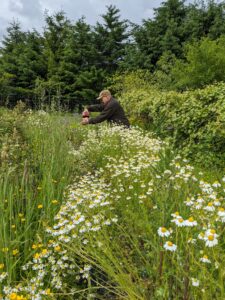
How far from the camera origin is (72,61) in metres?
24.0

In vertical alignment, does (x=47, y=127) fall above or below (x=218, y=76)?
below

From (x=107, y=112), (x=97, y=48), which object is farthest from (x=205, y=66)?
(x=97, y=48)

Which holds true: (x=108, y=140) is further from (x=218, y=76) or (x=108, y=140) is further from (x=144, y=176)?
(x=218, y=76)

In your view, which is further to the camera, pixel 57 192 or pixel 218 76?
pixel 218 76

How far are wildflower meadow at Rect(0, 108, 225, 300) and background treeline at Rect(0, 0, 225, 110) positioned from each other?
16.3 m

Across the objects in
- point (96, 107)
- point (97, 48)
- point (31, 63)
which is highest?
point (97, 48)

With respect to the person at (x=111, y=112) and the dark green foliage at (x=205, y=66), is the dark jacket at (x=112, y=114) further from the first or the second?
the dark green foliage at (x=205, y=66)

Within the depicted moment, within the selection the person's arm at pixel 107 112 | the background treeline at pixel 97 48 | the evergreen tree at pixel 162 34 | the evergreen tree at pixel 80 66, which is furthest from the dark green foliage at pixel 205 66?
the evergreen tree at pixel 80 66

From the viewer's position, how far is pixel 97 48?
25.2 m

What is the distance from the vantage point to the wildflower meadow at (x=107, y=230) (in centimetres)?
137

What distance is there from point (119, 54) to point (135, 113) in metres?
16.9

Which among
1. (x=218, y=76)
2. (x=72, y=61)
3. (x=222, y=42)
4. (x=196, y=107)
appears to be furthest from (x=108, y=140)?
(x=72, y=61)

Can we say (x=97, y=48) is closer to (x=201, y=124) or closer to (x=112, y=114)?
(x=112, y=114)

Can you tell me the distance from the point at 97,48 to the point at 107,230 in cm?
2531
